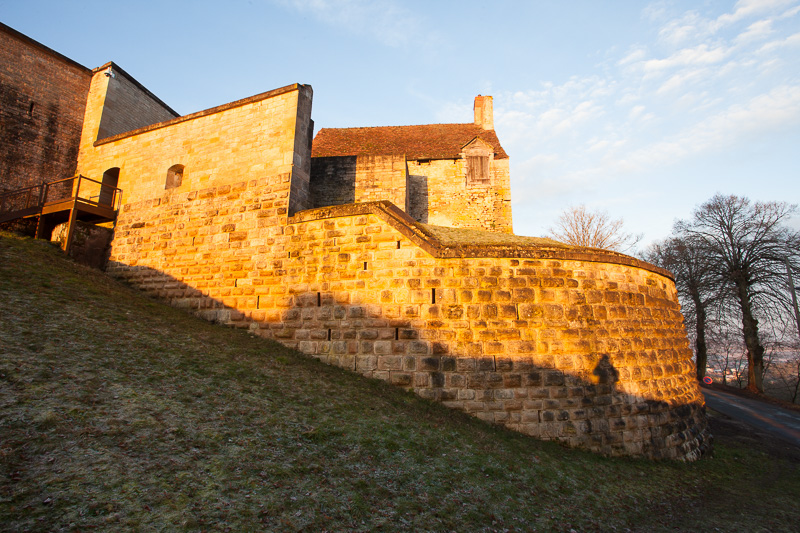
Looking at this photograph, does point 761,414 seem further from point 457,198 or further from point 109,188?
point 109,188

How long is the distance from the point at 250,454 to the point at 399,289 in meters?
4.72

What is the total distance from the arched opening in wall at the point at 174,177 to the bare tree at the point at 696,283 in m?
26.1

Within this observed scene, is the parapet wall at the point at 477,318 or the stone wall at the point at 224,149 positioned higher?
the stone wall at the point at 224,149

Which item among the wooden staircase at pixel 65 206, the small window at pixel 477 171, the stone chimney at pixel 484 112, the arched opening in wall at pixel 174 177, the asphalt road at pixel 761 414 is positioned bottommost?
the asphalt road at pixel 761 414

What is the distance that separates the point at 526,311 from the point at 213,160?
31.9ft

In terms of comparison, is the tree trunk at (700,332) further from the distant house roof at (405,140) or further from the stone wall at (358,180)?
the stone wall at (358,180)

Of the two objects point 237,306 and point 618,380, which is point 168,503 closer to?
point 237,306

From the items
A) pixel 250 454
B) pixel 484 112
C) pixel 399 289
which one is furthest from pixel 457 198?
pixel 250 454

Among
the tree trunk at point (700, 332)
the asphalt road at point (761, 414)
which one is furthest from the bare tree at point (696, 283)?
the asphalt road at point (761, 414)

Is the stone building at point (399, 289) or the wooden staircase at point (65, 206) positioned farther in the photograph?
the wooden staircase at point (65, 206)

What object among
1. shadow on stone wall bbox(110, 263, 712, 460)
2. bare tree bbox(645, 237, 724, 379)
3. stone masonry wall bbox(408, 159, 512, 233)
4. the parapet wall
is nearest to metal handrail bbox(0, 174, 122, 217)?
the parapet wall

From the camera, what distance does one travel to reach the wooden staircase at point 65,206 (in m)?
12.0

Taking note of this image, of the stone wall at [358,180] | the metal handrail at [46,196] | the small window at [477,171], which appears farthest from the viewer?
the small window at [477,171]

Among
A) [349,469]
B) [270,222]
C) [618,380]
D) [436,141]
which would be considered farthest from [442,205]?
[349,469]
